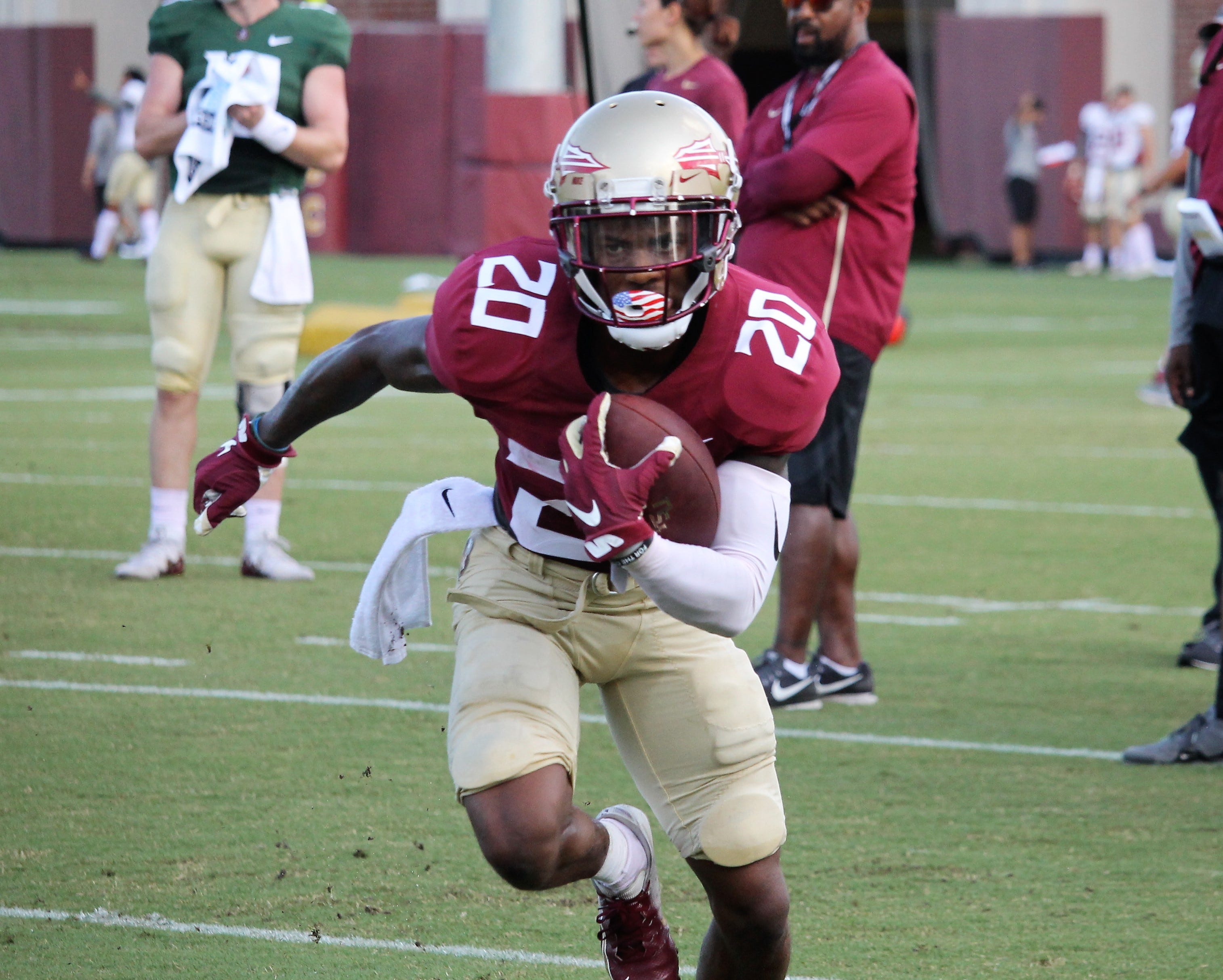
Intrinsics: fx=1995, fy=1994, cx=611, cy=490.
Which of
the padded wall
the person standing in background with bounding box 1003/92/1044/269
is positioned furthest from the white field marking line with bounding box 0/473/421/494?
the person standing in background with bounding box 1003/92/1044/269

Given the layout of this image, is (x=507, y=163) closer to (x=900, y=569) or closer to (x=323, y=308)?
(x=323, y=308)

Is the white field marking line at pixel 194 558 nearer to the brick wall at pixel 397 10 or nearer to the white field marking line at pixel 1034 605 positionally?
the white field marking line at pixel 1034 605

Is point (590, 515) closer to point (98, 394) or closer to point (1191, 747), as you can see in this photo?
point (1191, 747)

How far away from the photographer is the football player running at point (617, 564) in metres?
3.21

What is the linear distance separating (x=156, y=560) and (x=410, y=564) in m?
3.52

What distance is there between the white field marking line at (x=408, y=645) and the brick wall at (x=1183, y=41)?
21.7m

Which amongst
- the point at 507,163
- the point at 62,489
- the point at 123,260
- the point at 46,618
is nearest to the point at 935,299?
the point at 507,163

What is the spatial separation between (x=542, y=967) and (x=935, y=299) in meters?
17.9

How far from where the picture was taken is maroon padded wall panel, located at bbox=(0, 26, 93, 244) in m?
29.5

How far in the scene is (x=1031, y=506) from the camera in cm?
876

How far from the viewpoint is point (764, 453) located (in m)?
3.32

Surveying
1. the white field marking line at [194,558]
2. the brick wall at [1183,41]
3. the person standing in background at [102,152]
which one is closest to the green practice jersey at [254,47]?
the white field marking line at [194,558]

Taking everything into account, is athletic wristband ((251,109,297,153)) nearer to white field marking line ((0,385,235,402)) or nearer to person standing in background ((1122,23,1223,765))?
person standing in background ((1122,23,1223,765))

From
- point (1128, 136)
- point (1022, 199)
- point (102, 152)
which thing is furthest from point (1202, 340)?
point (102, 152)
